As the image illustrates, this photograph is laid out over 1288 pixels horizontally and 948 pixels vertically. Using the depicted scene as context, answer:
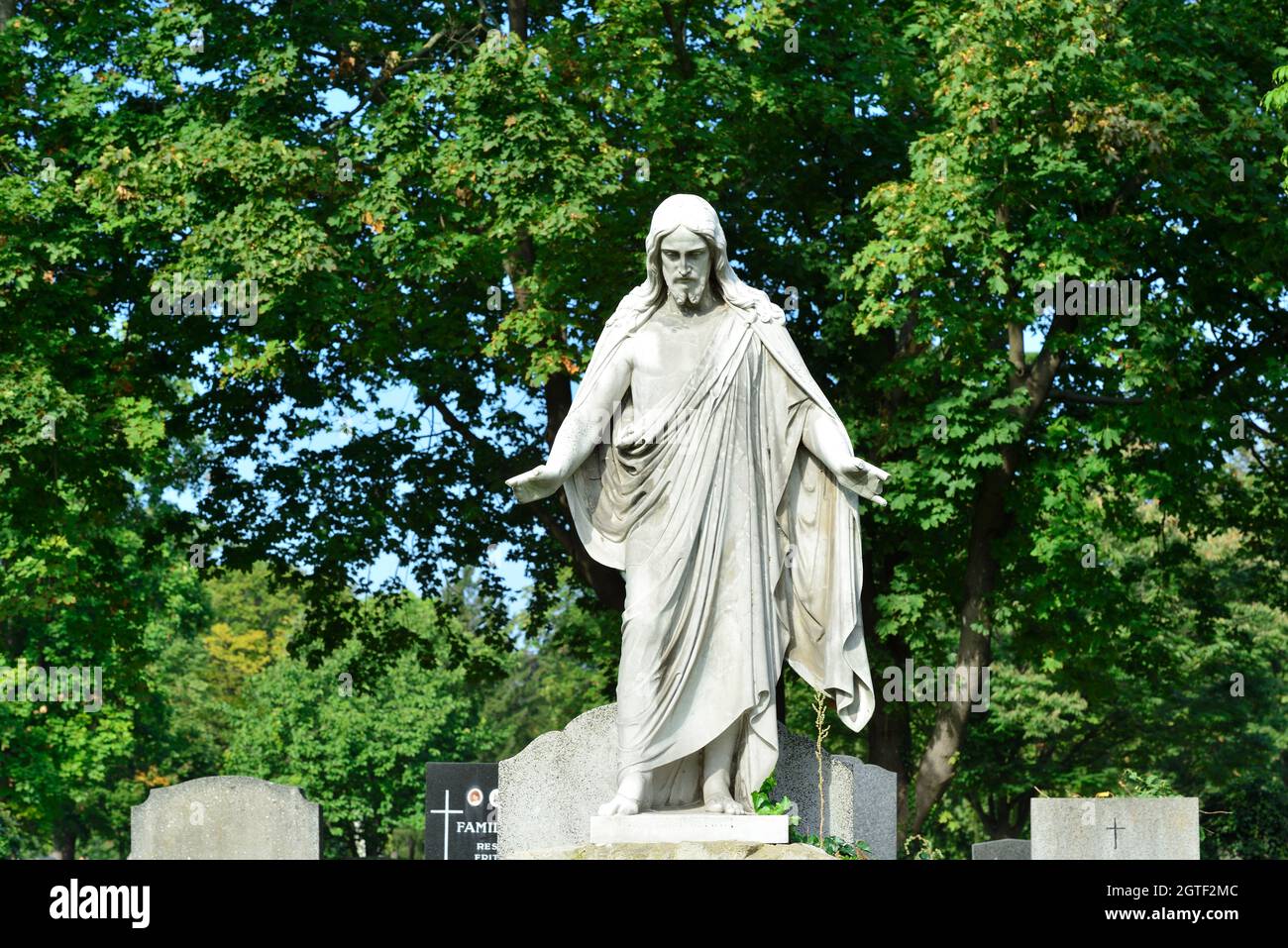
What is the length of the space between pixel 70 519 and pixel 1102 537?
18895mm

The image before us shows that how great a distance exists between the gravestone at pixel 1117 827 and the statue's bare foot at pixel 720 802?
734 cm

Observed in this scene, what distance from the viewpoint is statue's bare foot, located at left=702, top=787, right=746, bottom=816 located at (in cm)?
748

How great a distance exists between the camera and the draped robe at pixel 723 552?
24.9 feet

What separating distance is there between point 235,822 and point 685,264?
647 centimetres

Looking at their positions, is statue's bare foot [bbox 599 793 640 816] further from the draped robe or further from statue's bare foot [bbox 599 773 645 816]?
the draped robe

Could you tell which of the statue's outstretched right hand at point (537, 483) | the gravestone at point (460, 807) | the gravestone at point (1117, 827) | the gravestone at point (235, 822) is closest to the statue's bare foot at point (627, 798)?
the statue's outstretched right hand at point (537, 483)

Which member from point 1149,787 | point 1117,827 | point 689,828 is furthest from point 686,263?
point 1149,787

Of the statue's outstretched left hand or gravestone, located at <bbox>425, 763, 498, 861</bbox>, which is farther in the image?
gravestone, located at <bbox>425, 763, 498, 861</bbox>

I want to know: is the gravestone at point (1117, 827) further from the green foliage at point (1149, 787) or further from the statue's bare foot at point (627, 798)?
the statue's bare foot at point (627, 798)

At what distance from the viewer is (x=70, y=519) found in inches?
774

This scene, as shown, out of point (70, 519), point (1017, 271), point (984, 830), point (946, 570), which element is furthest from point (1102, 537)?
point (70, 519)

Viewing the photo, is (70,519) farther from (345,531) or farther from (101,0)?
(101,0)

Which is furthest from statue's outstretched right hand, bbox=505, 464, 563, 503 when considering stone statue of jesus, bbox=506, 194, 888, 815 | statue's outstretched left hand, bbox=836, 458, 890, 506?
statue's outstretched left hand, bbox=836, 458, 890, 506

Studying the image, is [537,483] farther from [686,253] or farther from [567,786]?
[567,786]
